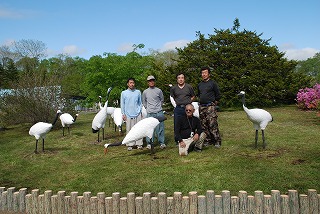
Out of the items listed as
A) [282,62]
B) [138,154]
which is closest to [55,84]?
[138,154]

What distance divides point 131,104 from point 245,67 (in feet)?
43.5

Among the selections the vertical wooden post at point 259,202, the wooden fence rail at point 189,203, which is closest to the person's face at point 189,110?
the wooden fence rail at point 189,203

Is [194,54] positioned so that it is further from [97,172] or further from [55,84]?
[97,172]

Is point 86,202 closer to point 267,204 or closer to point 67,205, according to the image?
point 67,205

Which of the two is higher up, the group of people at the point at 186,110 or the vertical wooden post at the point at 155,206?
the group of people at the point at 186,110

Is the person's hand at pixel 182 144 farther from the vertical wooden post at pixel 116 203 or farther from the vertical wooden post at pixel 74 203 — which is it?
the vertical wooden post at pixel 74 203

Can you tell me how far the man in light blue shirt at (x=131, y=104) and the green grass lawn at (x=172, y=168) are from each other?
866mm

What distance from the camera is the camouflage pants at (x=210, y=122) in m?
8.12

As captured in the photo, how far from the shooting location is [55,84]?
16.5 m

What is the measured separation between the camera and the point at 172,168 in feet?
22.2

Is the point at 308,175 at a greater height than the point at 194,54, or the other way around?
the point at 194,54

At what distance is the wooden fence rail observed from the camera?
4.24 metres

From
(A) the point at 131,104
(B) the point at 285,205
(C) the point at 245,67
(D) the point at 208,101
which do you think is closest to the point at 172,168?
(D) the point at 208,101

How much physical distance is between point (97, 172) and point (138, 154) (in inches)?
63.9
